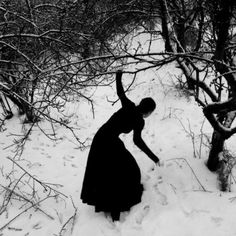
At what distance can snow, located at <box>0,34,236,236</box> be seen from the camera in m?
3.74

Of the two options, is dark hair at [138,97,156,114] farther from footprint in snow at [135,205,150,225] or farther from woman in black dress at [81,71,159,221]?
footprint in snow at [135,205,150,225]

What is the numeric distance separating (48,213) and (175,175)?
1.96m

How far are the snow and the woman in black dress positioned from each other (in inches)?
8.9

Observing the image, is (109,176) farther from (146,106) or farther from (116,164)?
(146,106)

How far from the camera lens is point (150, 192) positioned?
14.3 ft

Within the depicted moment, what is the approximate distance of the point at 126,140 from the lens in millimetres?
6496

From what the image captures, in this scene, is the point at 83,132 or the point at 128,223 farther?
the point at 83,132

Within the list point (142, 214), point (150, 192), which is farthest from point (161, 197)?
point (142, 214)

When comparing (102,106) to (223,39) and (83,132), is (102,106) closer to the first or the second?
(83,132)

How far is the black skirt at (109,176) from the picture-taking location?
12.5ft

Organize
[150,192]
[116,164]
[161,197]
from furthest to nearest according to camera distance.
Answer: [150,192]
[161,197]
[116,164]

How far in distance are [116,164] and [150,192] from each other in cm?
82

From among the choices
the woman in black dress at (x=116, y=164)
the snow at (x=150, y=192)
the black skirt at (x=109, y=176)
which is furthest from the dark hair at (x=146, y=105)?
the snow at (x=150, y=192)

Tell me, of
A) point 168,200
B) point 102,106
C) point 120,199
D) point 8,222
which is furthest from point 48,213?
point 102,106
